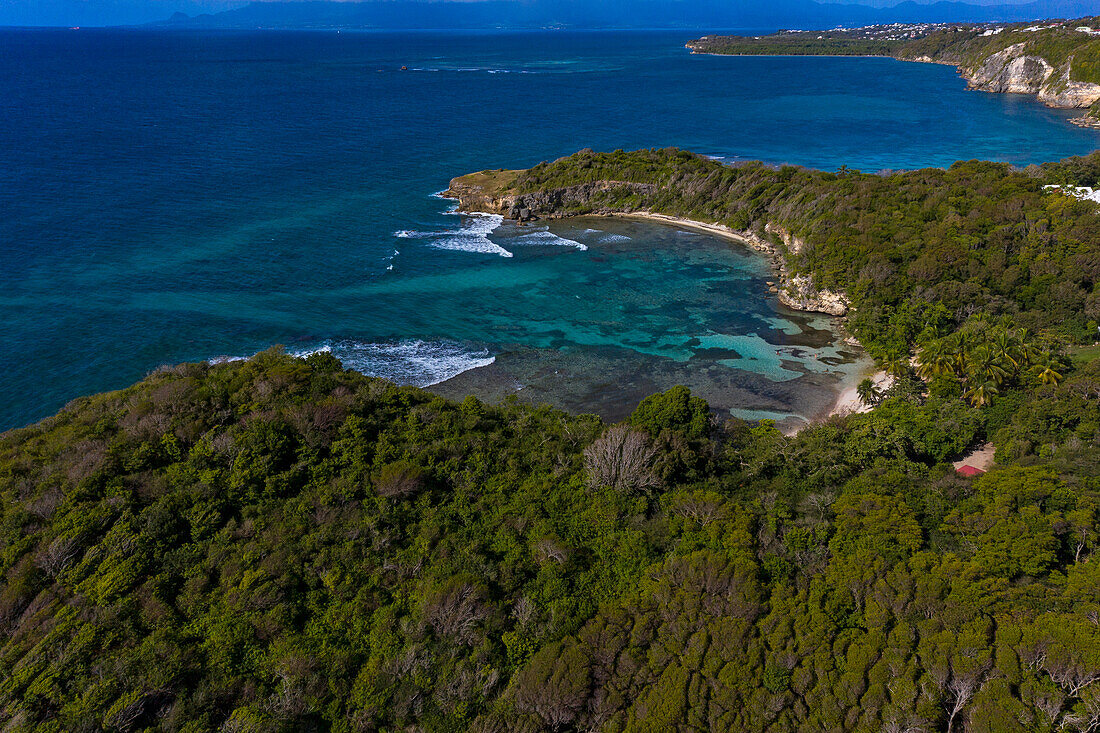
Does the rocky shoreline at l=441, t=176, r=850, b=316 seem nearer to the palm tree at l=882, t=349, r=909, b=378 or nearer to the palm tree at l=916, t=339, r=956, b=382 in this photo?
the palm tree at l=882, t=349, r=909, b=378

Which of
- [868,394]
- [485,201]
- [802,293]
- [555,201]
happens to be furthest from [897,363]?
[485,201]

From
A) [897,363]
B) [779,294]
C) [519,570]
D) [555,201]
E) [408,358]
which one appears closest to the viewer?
[519,570]

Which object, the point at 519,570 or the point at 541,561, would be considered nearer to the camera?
the point at 519,570

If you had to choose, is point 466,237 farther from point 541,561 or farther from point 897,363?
point 541,561

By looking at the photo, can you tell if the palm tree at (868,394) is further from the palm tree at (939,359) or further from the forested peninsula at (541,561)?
the palm tree at (939,359)

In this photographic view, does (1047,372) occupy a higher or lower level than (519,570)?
higher

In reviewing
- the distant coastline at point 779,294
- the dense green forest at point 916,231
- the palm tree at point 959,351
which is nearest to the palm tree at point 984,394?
the dense green forest at point 916,231
